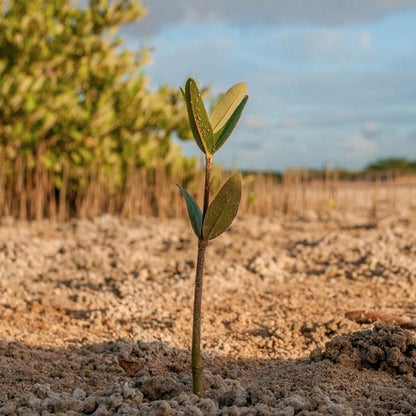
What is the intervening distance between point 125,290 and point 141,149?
3.80 m

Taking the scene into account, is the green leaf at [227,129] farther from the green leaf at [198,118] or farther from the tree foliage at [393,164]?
the tree foliage at [393,164]

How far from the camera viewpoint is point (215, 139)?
160 cm

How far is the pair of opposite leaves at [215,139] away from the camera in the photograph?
1518mm

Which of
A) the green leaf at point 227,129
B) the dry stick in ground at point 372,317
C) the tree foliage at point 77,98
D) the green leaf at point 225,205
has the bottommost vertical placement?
the dry stick in ground at point 372,317

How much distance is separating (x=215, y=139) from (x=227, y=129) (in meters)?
0.04

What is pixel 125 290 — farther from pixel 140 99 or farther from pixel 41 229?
pixel 140 99

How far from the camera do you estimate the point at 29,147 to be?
6262 mm

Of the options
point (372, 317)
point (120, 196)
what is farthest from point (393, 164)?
point (372, 317)

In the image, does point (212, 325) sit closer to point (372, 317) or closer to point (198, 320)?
point (372, 317)

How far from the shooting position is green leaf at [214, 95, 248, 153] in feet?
5.23

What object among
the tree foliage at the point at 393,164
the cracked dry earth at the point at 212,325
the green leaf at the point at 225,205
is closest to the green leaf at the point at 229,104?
the green leaf at the point at 225,205

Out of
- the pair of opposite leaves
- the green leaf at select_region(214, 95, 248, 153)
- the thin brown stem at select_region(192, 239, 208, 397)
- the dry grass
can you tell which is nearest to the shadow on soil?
the thin brown stem at select_region(192, 239, 208, 397)

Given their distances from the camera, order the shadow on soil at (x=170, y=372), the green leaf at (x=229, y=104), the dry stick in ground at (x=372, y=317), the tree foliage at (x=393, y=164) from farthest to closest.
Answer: the tree foliage at (x=393, y=164)
the dry stick in ground at (x=372, y=317)
the shadow on soil at (x=170, y=372)
the green leaf at (x=229, y=104)

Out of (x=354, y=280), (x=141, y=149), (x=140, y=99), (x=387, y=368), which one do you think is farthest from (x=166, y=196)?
(x=387, y=368)
